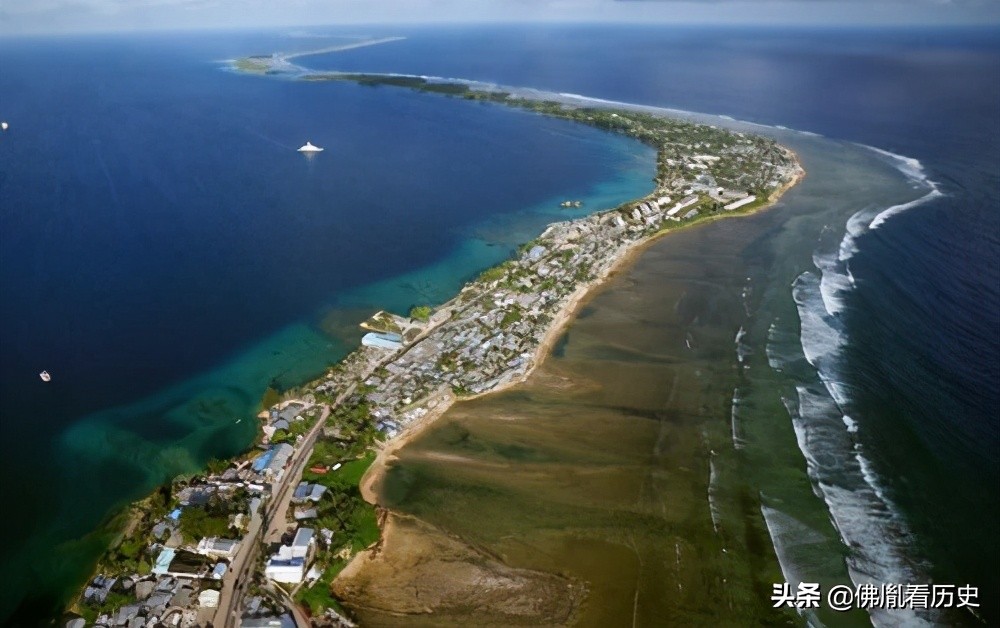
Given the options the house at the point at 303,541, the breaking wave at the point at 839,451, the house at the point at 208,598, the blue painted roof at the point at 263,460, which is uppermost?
the breaking wave at the point at 839,451

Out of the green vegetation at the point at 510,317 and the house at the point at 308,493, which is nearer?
the house at the point at 308,493

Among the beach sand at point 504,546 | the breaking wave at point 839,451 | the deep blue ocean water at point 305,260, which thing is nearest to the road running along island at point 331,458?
the beach sand at point 504,546

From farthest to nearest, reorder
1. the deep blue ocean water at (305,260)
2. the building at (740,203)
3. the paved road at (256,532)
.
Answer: the building at (740,203) → the deep blue ocean water at (305,260) → the paved road at (256,532)

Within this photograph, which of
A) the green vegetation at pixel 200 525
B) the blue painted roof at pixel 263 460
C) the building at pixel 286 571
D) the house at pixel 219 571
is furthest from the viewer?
the blue painted roof at pixel 263 460

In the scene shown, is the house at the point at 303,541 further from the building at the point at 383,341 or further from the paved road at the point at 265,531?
the building at the point at 383,341

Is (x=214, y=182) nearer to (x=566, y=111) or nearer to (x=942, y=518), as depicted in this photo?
(x=566, y=111)

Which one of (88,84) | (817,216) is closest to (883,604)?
(817,216)
